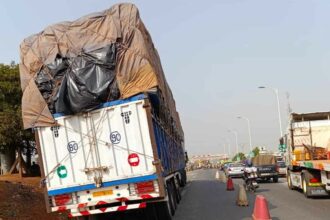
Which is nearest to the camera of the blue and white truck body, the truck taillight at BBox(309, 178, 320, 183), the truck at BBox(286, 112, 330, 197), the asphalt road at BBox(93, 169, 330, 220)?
the blue and white truck body

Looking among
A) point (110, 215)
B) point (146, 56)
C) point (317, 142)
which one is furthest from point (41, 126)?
point (317, 142)

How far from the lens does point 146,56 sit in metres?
11.6

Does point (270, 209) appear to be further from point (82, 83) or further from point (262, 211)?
point (82, 83)

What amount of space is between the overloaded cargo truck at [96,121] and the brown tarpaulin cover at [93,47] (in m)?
0.02

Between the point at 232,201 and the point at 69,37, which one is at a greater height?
the point at 69,37

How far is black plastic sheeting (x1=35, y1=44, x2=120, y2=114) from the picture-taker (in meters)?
11.1

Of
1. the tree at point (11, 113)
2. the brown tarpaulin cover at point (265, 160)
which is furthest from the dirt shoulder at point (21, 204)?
the brown tarpaulin cover at point (265, 160)

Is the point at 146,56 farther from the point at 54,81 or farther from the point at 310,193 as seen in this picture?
the point at 310,193

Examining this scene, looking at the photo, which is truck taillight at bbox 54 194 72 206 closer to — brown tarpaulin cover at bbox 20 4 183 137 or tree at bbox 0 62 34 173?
brown tarpaulin cover at bbox 20 4 183 137

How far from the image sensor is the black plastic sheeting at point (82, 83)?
1113 centimetres

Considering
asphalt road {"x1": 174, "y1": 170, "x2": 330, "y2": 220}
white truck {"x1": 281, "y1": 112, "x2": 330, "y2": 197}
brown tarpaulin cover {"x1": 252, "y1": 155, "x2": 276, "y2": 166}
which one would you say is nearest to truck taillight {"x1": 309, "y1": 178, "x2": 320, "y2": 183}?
white truck {"x1": 281, "y1": 112, "x2": 330, "y2": 197}

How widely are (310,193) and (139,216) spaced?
7.47 m

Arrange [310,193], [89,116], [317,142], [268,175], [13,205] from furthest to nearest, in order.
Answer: [268,175] → [317,142] → [310,193] → [13,205] → [89,116]

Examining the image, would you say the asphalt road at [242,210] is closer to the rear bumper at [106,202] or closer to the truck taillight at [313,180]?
the truck taillight at [313,180]
